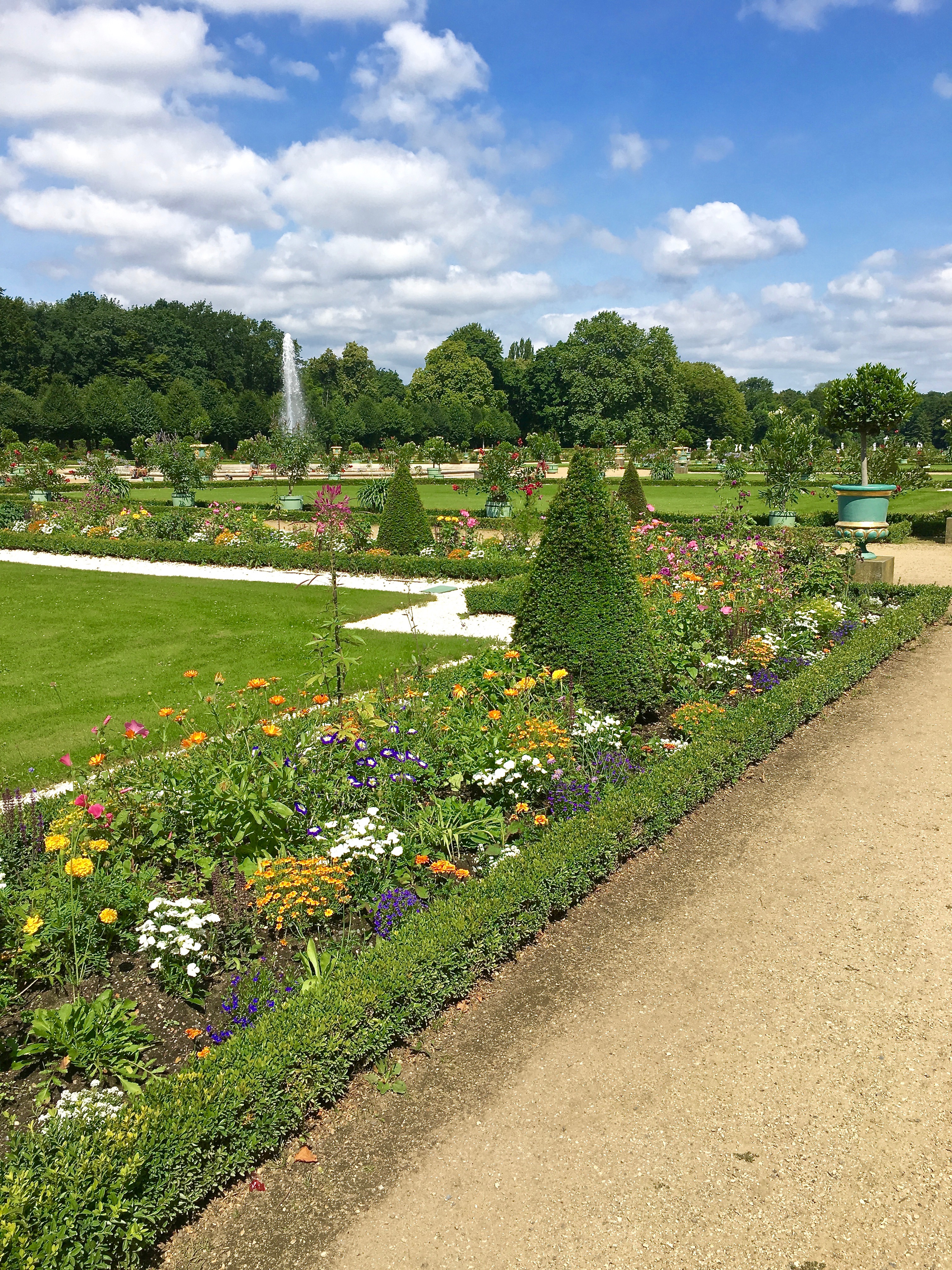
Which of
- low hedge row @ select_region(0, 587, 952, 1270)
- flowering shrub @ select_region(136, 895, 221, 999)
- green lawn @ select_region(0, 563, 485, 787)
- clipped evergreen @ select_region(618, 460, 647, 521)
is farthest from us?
clipped evergreen @ select_region(618, 460, 647, 521)

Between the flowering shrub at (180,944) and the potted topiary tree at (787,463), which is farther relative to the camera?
the potted topiary tree at (787,463)

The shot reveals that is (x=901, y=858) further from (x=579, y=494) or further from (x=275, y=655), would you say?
(x=275, y=655)

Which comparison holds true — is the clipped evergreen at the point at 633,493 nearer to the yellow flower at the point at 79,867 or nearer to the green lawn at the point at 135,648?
the green lawn at the point at 135,648

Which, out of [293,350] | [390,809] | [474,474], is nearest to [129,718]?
[390,809]

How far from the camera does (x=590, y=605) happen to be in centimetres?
643

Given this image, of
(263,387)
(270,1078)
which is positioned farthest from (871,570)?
(263,387)

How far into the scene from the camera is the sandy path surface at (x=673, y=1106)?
2.52 meters

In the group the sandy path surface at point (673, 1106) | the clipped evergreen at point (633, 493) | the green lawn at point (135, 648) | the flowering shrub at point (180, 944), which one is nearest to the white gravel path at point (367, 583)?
the green lawn at point (135, 648)

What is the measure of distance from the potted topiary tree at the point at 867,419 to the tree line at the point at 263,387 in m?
20.9

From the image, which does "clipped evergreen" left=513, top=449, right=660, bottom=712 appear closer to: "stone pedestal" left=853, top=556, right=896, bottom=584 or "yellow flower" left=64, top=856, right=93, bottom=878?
"yellow flower" left=64, top=856, right=93, bottom=878

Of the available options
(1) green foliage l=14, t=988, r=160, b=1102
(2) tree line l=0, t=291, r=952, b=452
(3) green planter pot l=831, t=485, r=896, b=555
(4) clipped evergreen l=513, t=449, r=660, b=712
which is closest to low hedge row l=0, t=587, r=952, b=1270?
(1) green foliage l=14, t=988, r=160, b=1102

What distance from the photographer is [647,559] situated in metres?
9.52

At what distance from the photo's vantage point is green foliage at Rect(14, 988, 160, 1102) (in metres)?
3.02

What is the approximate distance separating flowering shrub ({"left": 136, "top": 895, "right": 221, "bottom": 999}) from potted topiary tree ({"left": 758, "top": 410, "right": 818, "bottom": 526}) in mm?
18662
